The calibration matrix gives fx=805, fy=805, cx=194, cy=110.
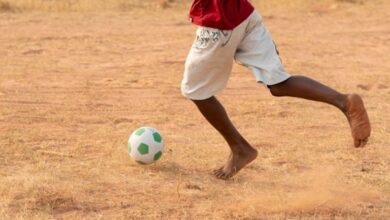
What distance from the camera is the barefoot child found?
15.7 ft

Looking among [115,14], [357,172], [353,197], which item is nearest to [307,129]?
[357,172]

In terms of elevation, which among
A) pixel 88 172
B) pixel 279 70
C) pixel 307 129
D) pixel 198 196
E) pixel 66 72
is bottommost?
pixel 66 72

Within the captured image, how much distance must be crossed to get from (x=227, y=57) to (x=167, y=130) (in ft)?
6.42

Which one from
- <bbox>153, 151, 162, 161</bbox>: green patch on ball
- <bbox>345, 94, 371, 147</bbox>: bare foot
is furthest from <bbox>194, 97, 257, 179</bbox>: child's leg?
<bbox>345, 94, 371, 147</bbox>: bare foot

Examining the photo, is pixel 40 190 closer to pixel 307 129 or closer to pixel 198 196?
pixel 198 196

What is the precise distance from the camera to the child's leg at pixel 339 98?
15.6 ft

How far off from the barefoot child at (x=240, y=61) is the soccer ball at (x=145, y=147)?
559mm

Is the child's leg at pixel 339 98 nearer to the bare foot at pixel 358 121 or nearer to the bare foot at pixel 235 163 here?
the bare foot at pixel 358 121

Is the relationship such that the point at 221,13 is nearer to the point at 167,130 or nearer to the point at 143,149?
the point at 143,149

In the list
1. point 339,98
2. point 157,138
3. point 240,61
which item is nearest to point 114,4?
point 157,138

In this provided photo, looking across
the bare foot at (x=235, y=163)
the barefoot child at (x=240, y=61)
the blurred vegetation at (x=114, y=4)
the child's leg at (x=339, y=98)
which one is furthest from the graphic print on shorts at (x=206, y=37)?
the blurred vegetation at (x=114, y=4)

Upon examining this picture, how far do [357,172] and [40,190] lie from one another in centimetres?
215

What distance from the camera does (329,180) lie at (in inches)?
208

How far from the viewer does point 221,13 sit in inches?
189
